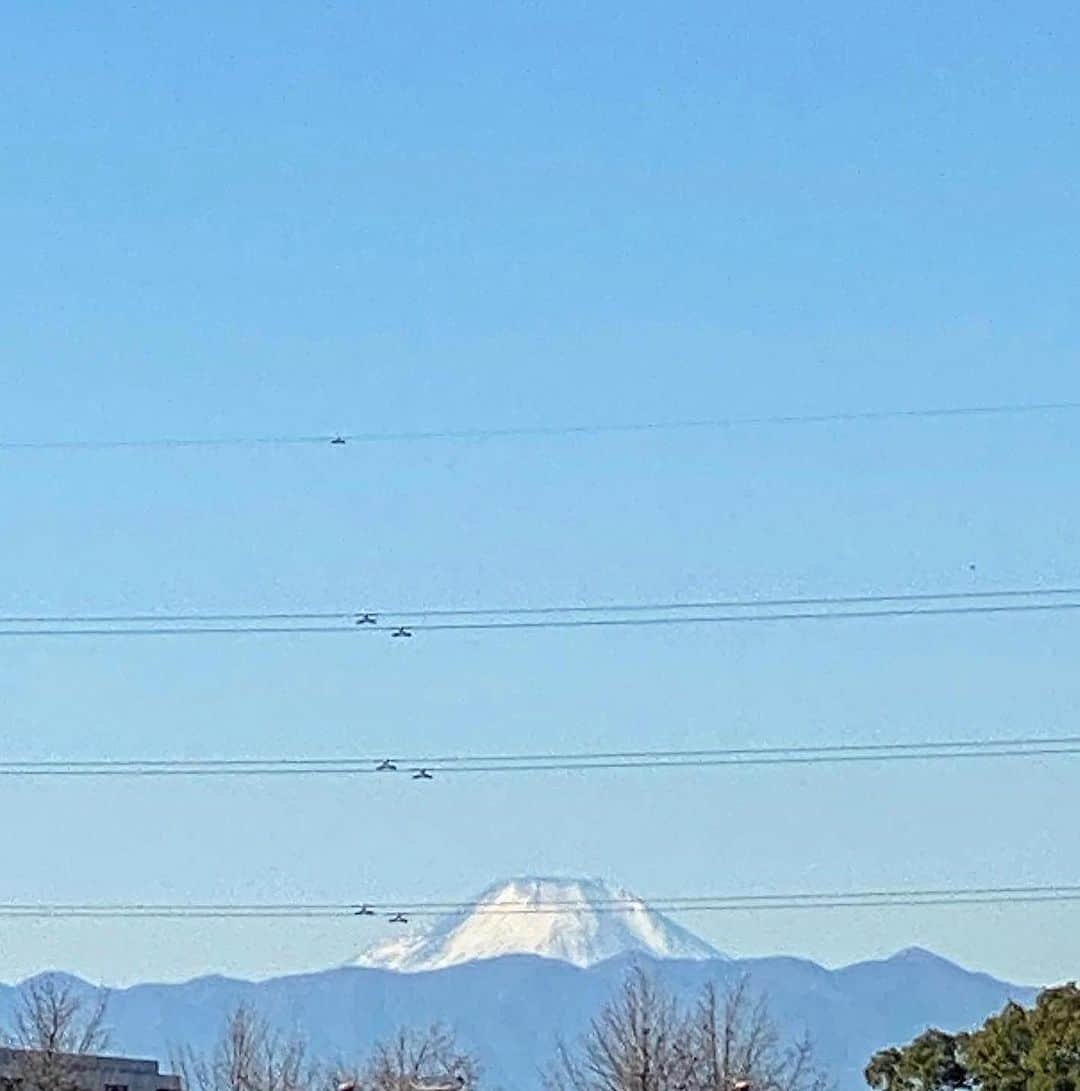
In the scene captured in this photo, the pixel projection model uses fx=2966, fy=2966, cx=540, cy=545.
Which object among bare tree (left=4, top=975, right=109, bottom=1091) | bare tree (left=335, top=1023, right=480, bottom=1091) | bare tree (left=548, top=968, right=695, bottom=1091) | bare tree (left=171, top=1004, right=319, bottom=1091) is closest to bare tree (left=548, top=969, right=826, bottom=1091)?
bare tree (left=548, top=968, right=695, bottom=1091)

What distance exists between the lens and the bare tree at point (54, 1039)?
9200 centimetres

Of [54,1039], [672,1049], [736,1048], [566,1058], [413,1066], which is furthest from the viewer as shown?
[413,1066]

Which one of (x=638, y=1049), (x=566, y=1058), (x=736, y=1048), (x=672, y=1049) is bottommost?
(x=638, y=1049)

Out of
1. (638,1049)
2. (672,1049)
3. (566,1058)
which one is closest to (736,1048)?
(672,1049)

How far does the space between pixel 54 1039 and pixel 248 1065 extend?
9451mm

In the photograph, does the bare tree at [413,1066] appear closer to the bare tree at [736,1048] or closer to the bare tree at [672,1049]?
the bare tree at [672,1049]

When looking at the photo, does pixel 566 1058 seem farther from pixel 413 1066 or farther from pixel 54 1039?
pixel 54 1039

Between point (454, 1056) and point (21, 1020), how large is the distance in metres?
17.1

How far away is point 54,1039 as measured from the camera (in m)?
97.7

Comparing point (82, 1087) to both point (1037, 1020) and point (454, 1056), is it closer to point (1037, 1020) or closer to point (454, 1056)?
point (454, 1056)

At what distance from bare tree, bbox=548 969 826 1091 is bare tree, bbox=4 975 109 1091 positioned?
1651 centimetres

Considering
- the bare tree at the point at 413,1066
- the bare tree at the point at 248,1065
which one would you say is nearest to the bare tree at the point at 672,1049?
the bare tree at the point at 413,1066

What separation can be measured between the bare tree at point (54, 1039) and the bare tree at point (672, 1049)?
16.5 metres

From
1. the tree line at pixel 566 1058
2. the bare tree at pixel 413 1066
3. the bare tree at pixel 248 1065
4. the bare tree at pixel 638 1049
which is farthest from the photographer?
the bare tree at pixel 248 1065
